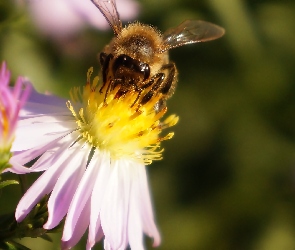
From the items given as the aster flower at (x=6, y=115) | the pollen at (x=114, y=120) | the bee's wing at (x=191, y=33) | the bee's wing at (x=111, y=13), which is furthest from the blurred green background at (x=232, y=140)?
A: the aster flower at (x=6, y=115)

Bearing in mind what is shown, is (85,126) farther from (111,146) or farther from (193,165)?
(193,165)

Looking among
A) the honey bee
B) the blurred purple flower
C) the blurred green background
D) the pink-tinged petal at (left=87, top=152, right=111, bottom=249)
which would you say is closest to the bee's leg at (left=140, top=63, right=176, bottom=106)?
the honey bee

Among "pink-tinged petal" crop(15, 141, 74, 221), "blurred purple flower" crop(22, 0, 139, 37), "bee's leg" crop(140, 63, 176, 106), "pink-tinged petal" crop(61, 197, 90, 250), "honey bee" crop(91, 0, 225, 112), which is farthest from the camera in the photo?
"blurred purple flower" crop(22, 0, 139, 37)

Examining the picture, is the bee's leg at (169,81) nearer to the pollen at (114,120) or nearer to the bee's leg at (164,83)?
the bee's leg at (164,83)

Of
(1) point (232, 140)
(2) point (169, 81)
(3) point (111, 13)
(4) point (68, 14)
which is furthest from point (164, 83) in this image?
(1) point (232, 140)

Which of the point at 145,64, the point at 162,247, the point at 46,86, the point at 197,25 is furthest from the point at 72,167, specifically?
the point at 162,247

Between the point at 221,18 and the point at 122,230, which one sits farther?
the point at 221,18

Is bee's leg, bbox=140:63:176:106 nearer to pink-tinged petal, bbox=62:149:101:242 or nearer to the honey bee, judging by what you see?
the honey bee
